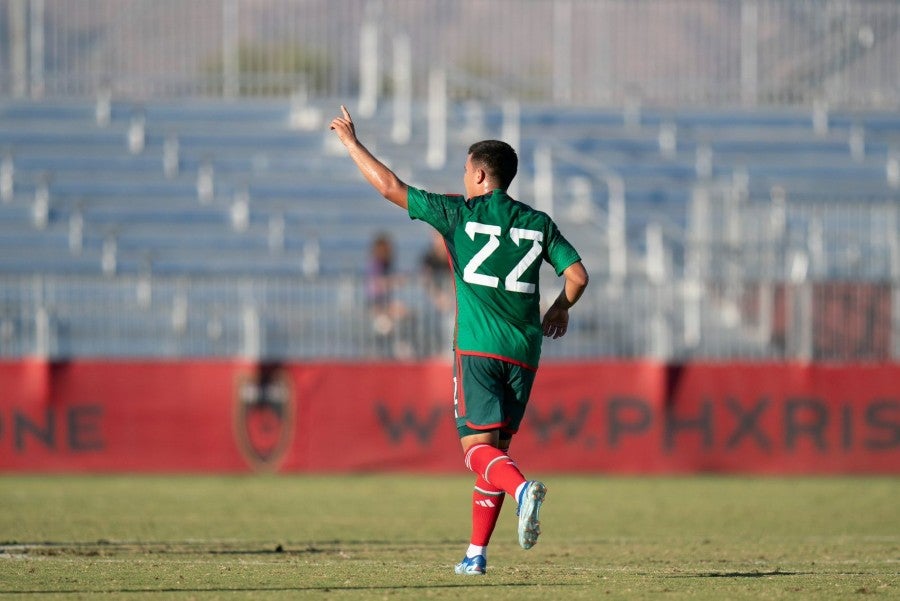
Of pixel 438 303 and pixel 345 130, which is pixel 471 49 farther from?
pixel 345 130

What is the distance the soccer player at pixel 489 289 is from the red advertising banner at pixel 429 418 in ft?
27.9

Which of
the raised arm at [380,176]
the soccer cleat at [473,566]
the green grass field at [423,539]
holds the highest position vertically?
the raised arm at [380,176]

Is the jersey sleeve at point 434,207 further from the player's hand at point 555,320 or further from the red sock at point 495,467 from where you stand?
the red sock at point 495,467

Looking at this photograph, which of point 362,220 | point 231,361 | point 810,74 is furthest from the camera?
point 810,74

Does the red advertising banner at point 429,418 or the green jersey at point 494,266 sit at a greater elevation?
the green jersey at point 494,266

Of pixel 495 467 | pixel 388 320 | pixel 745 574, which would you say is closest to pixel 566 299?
pixel 495 467

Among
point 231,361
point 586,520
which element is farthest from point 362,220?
point 586,520

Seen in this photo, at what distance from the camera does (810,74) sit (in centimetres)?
2595

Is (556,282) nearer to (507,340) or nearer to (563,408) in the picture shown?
(563,408)

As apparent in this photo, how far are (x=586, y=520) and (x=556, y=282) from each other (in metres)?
6.29

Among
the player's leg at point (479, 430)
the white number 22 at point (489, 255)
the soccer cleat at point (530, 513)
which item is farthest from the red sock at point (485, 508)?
the white number 22 at point (489, 255)

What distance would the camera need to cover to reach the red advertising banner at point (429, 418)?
1600 cm

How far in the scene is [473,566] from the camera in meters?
7.62

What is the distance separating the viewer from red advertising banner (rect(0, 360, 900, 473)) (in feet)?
52.5
